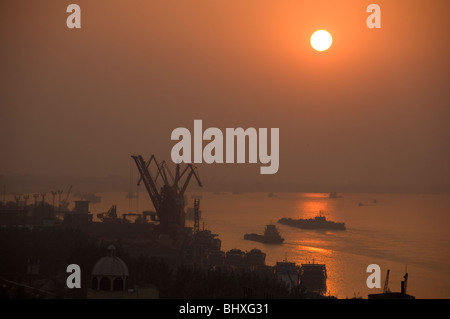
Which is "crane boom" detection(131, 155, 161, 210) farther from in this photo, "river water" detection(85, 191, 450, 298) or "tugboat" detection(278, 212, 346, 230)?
"tugboat" detection(278, 212, 346, 230)

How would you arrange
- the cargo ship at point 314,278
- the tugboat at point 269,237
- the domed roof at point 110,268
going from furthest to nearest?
1. the tugboat at point 269,237
2. the cargo ship at point 314,278
3. the domed roof at point 110,268

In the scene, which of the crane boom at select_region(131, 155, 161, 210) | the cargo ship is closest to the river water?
the cargo ship

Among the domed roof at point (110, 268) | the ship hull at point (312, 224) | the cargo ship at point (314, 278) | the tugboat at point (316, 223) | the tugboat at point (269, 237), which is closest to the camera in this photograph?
the domed roof at point (110, 268)

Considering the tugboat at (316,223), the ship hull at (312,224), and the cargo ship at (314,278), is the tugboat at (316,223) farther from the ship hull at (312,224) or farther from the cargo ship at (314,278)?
the cargo ship at (314,278)

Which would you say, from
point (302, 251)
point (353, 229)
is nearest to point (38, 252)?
point (302, 251)

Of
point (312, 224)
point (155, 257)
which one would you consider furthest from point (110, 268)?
point (312, 224)

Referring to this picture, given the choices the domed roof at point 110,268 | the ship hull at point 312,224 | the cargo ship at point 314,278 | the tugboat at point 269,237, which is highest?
the ship hull at point 312,224

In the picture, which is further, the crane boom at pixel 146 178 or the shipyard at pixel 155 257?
the crane boom at pixel 146 178

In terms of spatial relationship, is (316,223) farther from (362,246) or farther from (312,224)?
(362,246)

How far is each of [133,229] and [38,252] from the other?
844 inches

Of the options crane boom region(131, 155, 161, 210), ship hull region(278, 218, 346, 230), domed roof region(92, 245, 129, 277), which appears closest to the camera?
domed roof region(92, 245, 129, 277)

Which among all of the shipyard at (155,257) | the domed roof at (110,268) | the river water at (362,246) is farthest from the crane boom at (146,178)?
the domed roof at (110,268)

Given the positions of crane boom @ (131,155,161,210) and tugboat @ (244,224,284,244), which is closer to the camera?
crane boom @ (131,155,161,210)
